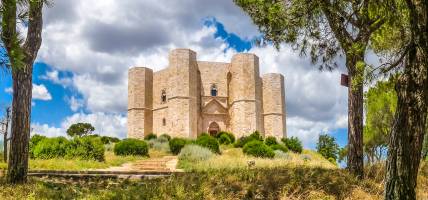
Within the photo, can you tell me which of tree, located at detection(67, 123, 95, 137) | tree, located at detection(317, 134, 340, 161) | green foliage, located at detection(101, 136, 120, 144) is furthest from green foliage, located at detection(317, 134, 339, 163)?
tree, located at detection(67, 123, 95, 137)

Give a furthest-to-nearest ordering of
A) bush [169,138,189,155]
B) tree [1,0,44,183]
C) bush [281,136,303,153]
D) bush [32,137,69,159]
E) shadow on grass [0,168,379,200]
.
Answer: bush [281,136,303,153], bush [169,138,189,155], bush [32,137,69,159], tree [1,0,44,183], shadow on grass [0,168,379,200]

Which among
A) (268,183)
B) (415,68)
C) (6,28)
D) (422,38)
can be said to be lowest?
(268,183)

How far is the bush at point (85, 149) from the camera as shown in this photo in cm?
1562

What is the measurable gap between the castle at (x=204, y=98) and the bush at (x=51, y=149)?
16534 mm

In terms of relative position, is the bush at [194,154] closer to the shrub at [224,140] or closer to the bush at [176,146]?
the bush at [176,146]

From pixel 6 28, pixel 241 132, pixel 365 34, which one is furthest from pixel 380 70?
pixel 241 132

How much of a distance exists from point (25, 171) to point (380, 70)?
260 inches

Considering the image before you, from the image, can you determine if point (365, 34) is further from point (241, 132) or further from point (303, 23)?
point (241, 132)

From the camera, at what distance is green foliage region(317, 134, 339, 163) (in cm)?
3103

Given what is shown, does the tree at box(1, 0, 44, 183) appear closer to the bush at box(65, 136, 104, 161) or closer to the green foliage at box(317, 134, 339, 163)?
the bush at box(65, 136, 104, 161)

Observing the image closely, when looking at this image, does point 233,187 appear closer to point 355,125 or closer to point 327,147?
point 355,125

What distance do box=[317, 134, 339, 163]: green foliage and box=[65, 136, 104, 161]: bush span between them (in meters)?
19.3

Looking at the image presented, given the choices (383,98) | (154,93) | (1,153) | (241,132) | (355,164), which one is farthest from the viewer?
(154,93)

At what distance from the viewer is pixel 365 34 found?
26.2 feet
